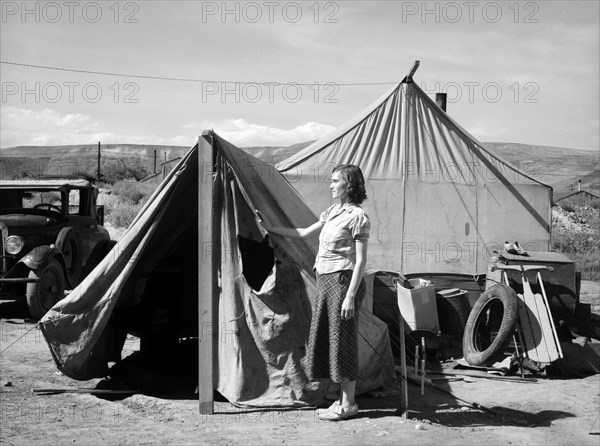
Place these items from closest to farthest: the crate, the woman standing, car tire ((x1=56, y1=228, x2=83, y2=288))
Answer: the woman standing → the crate → car tire ((x1=56, y1=228, x2=83, y2=288))

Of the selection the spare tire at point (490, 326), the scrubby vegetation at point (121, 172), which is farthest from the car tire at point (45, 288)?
the scrubby vegetation at point (121, 172)

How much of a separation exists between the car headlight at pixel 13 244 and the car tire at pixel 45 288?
18.7 inches

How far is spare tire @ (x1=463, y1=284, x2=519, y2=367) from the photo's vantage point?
6840 mm

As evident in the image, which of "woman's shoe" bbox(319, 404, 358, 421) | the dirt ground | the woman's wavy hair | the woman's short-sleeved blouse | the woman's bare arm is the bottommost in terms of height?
the dirt ground

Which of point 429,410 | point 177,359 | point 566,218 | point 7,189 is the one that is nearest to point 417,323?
point 429,410

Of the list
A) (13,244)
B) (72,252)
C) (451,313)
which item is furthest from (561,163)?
(13,244)

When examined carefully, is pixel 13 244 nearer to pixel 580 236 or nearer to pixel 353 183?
pixel 353 183

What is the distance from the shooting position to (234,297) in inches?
217

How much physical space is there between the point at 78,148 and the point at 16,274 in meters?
64.7

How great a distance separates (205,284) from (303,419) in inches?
48.2

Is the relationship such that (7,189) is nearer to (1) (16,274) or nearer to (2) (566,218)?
(1) (16,274)

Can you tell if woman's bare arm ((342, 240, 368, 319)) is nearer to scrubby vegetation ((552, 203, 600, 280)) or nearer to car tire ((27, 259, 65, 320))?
car tire ((27, 259, 65, 320))

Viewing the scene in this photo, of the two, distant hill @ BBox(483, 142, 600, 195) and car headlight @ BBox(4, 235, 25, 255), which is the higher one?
distant hill @ BBox(483, 142, 600, 195)

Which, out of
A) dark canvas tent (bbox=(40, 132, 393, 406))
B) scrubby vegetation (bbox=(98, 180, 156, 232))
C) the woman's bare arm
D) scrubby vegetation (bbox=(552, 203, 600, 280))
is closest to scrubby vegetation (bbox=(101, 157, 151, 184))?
scrubby vegetation (bbox=(98, 180, 156, 232))
